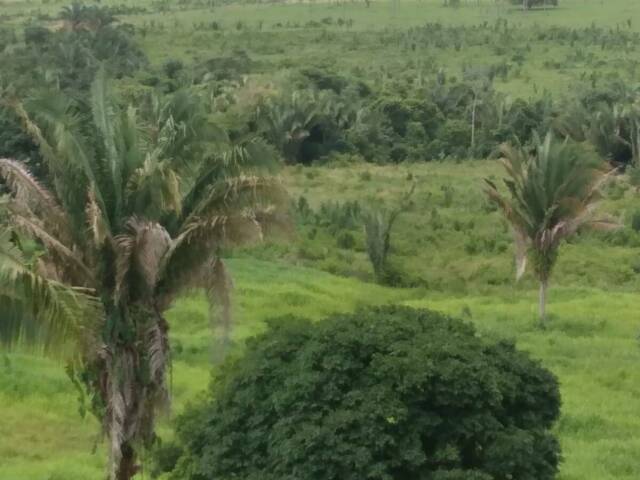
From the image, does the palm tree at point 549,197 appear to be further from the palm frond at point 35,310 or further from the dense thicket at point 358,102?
the dense thicket at point 358,102

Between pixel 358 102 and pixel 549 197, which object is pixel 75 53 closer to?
pixel 358 102

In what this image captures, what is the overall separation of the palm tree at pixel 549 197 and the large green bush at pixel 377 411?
10.1 m

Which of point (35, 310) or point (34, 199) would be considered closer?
point (35, 310)

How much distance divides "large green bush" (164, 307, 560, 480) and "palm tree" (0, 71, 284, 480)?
2.92ft

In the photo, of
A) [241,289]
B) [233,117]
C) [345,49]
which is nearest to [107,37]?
[345,49]

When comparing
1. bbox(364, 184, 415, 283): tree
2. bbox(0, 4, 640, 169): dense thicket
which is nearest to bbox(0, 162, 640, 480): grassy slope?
bbox(364, 184, 415, 283): tree

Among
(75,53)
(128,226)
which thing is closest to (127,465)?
(128,226)

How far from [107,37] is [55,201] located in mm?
56304

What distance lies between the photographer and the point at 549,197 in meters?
21.6

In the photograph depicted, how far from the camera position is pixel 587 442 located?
16.2 m

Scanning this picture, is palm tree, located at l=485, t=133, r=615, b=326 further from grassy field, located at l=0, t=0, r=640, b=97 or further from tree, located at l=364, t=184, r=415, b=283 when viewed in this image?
grassy field, located at l=0, t=0, r=640, b=97

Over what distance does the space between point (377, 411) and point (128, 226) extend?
3405mm

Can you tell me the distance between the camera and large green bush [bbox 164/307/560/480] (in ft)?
34.0

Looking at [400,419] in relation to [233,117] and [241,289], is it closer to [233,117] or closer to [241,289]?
[241,289]
